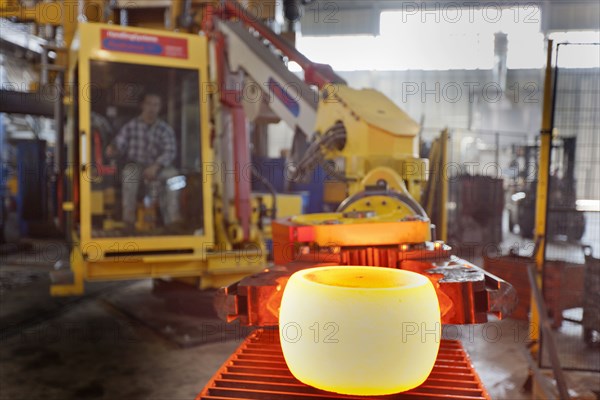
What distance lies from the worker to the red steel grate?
288 centimetres

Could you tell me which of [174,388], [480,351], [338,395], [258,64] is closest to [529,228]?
[480,351]

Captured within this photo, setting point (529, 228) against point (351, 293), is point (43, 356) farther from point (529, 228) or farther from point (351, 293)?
point (529, 228)

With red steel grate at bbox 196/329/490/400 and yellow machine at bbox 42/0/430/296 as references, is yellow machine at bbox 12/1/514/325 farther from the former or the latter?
red steel grate at bbox 196/329/490/400

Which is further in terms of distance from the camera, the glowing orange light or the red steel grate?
the red steel grate

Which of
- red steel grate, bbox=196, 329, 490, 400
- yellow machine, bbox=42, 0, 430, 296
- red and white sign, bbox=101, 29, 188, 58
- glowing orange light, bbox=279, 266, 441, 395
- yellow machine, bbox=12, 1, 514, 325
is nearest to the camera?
glowing orange light, bbox=279, 266, 441, 395

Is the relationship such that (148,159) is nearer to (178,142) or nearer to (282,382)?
(178,142)

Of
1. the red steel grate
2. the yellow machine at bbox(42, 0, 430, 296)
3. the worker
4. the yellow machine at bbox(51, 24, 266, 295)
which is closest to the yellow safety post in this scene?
the yellow machine at bbox(42, 0, 430, 296)

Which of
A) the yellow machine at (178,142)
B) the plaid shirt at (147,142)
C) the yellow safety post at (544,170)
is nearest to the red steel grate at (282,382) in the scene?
the yellow machine at (178,142)

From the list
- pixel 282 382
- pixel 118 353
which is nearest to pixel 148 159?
pixel 118 353

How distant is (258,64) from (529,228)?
347 inches

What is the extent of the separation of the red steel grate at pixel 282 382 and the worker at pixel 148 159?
2884 millimetres

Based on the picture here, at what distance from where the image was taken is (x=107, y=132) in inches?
178

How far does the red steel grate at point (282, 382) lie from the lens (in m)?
1.65

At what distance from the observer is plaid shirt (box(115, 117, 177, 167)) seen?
4.59 m
